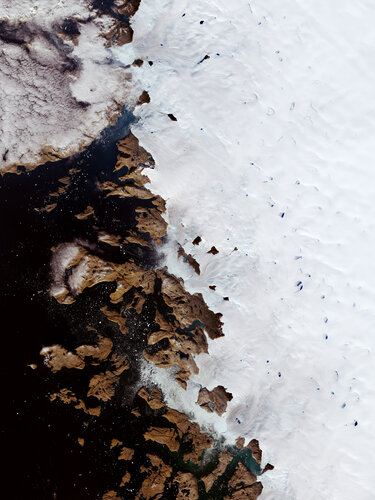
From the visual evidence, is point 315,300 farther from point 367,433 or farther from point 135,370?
point 135,370

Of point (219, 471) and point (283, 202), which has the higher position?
point (283, 202)

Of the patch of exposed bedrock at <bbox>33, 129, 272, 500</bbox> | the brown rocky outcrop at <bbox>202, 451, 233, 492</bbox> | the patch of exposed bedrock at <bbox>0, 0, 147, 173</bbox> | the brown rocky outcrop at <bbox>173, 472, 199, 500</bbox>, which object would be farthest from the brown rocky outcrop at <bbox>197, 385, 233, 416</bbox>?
the patch of exposed bedrock at <bbox>0, 0, 147, 173</bbox>

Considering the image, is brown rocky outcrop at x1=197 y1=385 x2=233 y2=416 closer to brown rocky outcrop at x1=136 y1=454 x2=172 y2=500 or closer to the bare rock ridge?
the bare rock ridge

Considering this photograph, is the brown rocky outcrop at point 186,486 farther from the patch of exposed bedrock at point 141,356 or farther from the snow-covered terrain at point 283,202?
the snow-covered terrain at point 283,202

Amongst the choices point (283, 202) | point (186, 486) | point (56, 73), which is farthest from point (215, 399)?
point (56, 73)

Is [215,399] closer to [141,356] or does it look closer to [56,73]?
[141,356]

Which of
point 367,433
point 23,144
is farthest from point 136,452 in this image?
point 23,144
